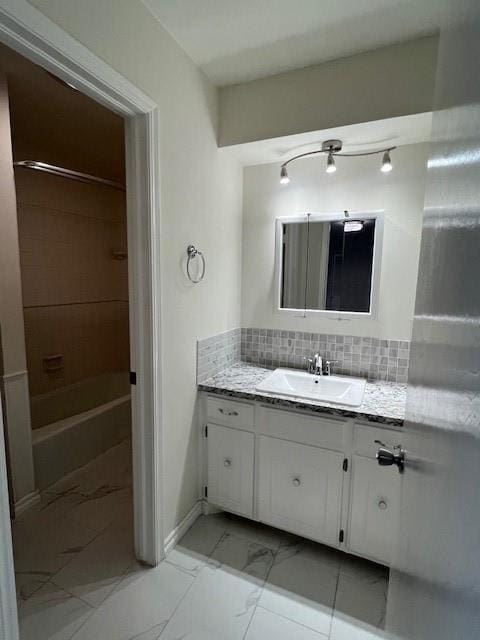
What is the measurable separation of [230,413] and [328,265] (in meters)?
1.09

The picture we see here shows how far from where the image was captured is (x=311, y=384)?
6.63ft

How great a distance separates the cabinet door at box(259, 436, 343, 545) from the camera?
1.62 meters

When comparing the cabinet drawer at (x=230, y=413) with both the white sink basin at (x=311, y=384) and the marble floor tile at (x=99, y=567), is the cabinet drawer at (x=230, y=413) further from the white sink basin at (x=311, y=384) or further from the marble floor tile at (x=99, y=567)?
the marble floor tile at (x=99, y=567)

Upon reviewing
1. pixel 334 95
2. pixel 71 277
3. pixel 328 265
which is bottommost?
pixel 71 277

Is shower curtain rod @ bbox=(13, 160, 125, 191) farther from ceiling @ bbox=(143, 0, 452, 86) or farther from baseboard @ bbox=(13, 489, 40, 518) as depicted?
baseboard @ bbox=(13, 489, 40, 518)

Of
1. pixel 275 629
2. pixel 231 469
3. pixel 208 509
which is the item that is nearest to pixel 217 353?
pixel 231 469

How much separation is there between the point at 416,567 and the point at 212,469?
1.44 metres

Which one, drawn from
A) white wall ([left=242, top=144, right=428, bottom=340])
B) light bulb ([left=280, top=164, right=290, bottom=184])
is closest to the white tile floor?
white wall ([left=242, top=144, right=428, bottom=340])

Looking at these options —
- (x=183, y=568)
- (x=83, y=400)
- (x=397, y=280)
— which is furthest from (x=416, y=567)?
(x=83, y=400)

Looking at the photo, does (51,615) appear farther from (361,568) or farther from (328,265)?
(328,265)

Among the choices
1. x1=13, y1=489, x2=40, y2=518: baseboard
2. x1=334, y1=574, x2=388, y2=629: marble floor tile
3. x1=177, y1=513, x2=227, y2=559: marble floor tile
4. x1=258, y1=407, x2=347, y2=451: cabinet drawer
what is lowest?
x1=334, y1=574, x2=388, y2=629: marble floor tile

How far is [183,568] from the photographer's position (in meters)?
1.59

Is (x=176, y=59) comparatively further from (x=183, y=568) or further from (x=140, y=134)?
(x=183, y=568)

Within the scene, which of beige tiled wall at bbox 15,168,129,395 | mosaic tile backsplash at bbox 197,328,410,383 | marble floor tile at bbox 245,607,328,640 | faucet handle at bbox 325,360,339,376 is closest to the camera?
marble floor tile at bbox 245,607,328,640
